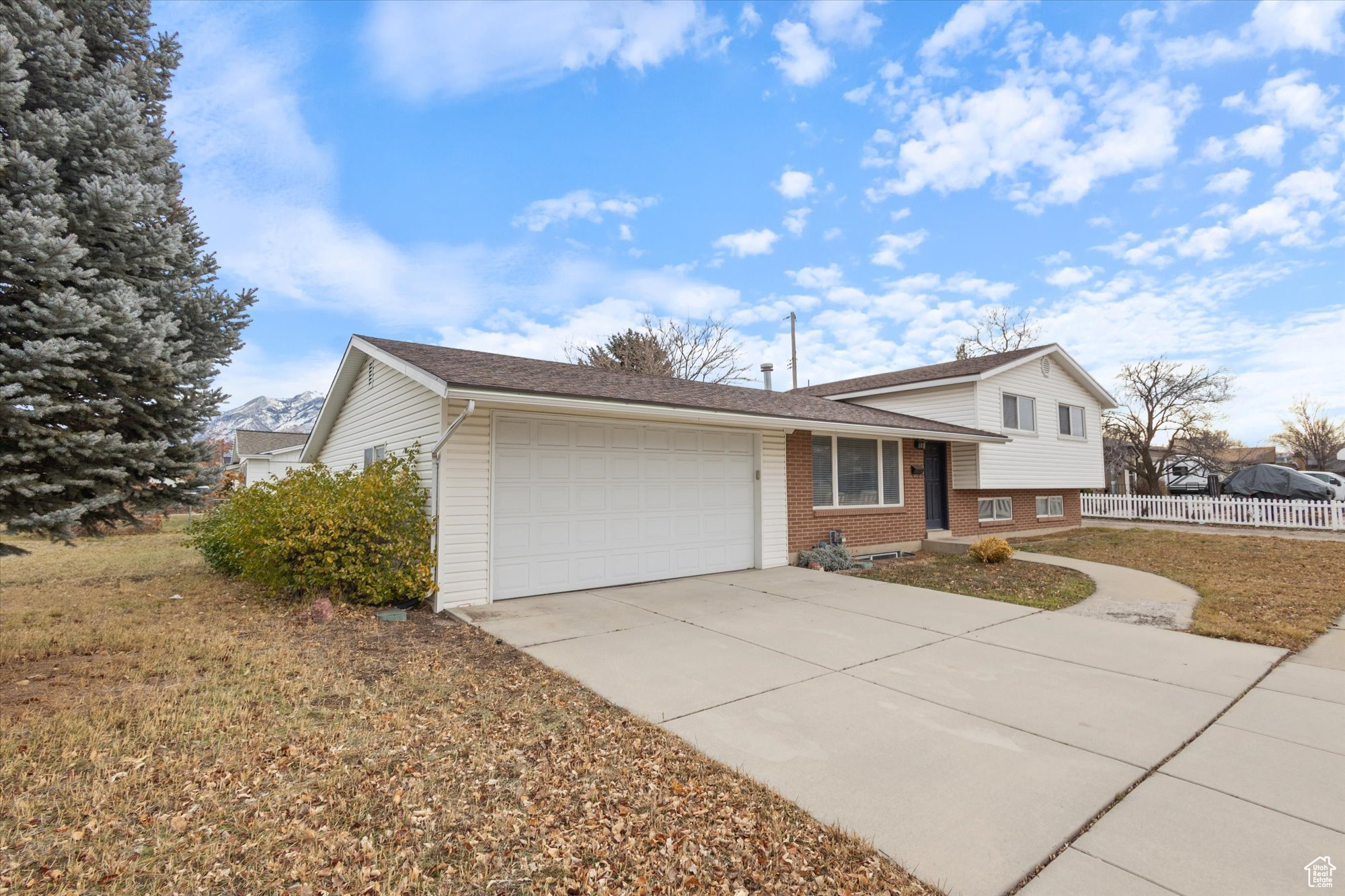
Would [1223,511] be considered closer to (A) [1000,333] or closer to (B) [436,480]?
(A) [1000,333]

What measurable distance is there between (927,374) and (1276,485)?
64.3 feet

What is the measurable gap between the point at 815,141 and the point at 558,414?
29.8 ft

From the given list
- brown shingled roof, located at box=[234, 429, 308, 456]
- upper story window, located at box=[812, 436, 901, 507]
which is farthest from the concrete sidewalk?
brown shingled roof, located at box=[234, 429, 308, 456]

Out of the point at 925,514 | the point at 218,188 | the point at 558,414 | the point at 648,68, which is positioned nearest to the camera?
the point at 218,188

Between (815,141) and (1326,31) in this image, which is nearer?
(1326,31)

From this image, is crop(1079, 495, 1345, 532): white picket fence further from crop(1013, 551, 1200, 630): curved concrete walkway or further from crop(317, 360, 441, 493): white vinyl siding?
crop(317, 360, 441, 493): white vinyl siding

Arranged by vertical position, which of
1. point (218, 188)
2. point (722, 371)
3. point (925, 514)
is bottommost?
point (925, 514)

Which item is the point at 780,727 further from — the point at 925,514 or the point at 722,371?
the point at 722,371

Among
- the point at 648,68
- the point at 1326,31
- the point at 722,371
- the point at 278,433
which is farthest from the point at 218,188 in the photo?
the point at 278,433

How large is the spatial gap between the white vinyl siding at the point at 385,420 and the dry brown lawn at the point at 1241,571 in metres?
9.02

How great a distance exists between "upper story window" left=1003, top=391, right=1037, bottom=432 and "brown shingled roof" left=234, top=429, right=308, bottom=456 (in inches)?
1215

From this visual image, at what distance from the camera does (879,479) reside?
40.8 feet

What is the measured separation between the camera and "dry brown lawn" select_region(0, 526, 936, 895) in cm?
239

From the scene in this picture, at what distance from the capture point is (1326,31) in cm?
836
